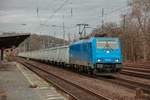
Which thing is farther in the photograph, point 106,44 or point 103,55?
point 106,44

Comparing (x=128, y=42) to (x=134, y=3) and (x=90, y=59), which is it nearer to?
(x=134, y=3)

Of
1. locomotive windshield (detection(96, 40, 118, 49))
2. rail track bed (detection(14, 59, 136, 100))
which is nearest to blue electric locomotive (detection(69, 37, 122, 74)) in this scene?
locomotive windshield (detection(96, 40, 118, 49))

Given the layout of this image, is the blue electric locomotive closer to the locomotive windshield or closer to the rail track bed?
the locomotive windshield

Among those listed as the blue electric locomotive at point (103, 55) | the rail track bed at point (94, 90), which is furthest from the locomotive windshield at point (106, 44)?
the rail track bed at point (94, 90)

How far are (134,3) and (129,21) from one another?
4.22 metres

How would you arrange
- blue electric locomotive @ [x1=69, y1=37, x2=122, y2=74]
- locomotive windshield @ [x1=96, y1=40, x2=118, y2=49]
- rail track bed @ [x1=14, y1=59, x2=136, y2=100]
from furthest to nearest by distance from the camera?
locomotive windshield @ [x1=96, y1=40, x2=118, y2=49] < blue electric locomotive @ [x1=69, y1=37, x2=122, y2=74] < rail track bed @ [x1=14, y1=59, x2=136, y2=100]

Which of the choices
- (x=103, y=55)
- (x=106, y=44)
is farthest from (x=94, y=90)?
(x=106, y=44)

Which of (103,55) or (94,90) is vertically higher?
(103,55)

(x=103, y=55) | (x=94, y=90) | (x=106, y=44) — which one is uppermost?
(x=106, y=44)

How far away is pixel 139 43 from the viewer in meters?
71.6

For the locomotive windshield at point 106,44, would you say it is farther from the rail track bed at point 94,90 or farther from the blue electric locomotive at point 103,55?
the rail track bed at point 94,90

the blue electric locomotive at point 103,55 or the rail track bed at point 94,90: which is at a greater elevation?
the blue electric locomotive at point 103,55

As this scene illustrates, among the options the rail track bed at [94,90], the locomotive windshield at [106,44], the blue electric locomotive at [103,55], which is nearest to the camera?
the rail track bed at [94,90]

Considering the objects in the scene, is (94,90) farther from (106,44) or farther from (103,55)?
(106,44)
